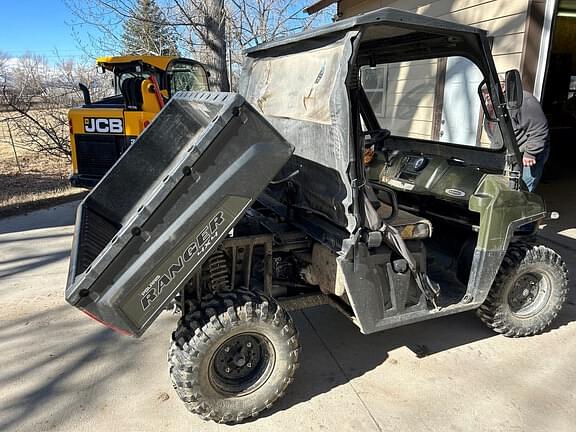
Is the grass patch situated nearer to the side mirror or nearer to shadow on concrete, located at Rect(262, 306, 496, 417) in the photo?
shadow on concrete, located at Rect(262, 306, 496, 417)

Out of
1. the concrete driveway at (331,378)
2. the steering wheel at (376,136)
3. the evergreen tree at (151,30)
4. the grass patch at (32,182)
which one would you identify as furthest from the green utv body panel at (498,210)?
the evergreen tree at (151,30)

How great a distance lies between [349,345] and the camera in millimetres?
3486

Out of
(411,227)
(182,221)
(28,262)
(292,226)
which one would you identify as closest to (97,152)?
(28,262)

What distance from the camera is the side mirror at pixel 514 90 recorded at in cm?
279

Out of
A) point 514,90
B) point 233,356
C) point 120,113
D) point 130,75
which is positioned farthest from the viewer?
point 130,75

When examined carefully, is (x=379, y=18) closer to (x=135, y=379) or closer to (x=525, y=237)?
(x=525, y=237)

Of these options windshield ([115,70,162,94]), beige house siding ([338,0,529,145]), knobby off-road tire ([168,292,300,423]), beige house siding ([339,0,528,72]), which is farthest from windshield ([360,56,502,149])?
knobby off-road tire ([168,292,300,423])

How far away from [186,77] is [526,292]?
6576mm

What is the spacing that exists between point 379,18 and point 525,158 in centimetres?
337

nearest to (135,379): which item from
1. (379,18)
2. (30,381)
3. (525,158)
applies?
(30,381)

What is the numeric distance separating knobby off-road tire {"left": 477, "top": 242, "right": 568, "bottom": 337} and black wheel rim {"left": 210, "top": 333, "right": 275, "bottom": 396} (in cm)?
171

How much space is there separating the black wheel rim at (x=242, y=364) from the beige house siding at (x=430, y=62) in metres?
4.62

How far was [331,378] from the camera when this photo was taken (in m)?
3.09

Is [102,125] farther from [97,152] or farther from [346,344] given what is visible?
[346,344]
